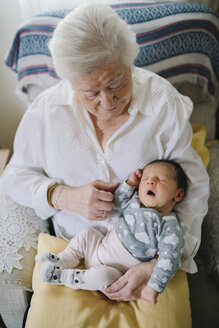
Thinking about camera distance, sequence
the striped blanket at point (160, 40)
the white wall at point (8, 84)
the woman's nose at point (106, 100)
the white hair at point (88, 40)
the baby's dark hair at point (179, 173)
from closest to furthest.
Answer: the white hair at point (88, 40) < the woman's nose at point (106, 100) < the baby's dark hair at point (179, 173) < the striped blanket at point (160, 40) < the white wall at point (8, 84)

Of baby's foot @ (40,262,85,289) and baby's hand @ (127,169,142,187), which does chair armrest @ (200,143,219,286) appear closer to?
baby's hand @ (127,169,142,187)

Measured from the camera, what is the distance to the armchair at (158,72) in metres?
1.12

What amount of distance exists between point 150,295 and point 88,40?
2.77 ft

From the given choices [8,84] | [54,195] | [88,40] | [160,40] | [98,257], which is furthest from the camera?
[8,84]

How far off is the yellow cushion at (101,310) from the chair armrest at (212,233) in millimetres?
168

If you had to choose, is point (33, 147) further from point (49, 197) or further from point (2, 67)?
point (2, 67)

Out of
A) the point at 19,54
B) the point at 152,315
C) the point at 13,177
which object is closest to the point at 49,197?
the point at 13,177

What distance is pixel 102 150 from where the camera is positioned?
3.82ft

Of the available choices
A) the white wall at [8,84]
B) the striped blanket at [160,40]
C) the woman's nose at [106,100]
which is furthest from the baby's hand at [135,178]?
the white wall at [8,84]

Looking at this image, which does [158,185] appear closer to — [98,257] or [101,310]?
[98,257]

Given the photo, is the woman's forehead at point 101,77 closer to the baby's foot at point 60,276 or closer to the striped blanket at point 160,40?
the striped blanket at point 160,40

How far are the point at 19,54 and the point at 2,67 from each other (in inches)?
17.1

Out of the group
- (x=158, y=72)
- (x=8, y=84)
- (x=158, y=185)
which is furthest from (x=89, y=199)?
(x=8, y=84)

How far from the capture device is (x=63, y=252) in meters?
1.12
